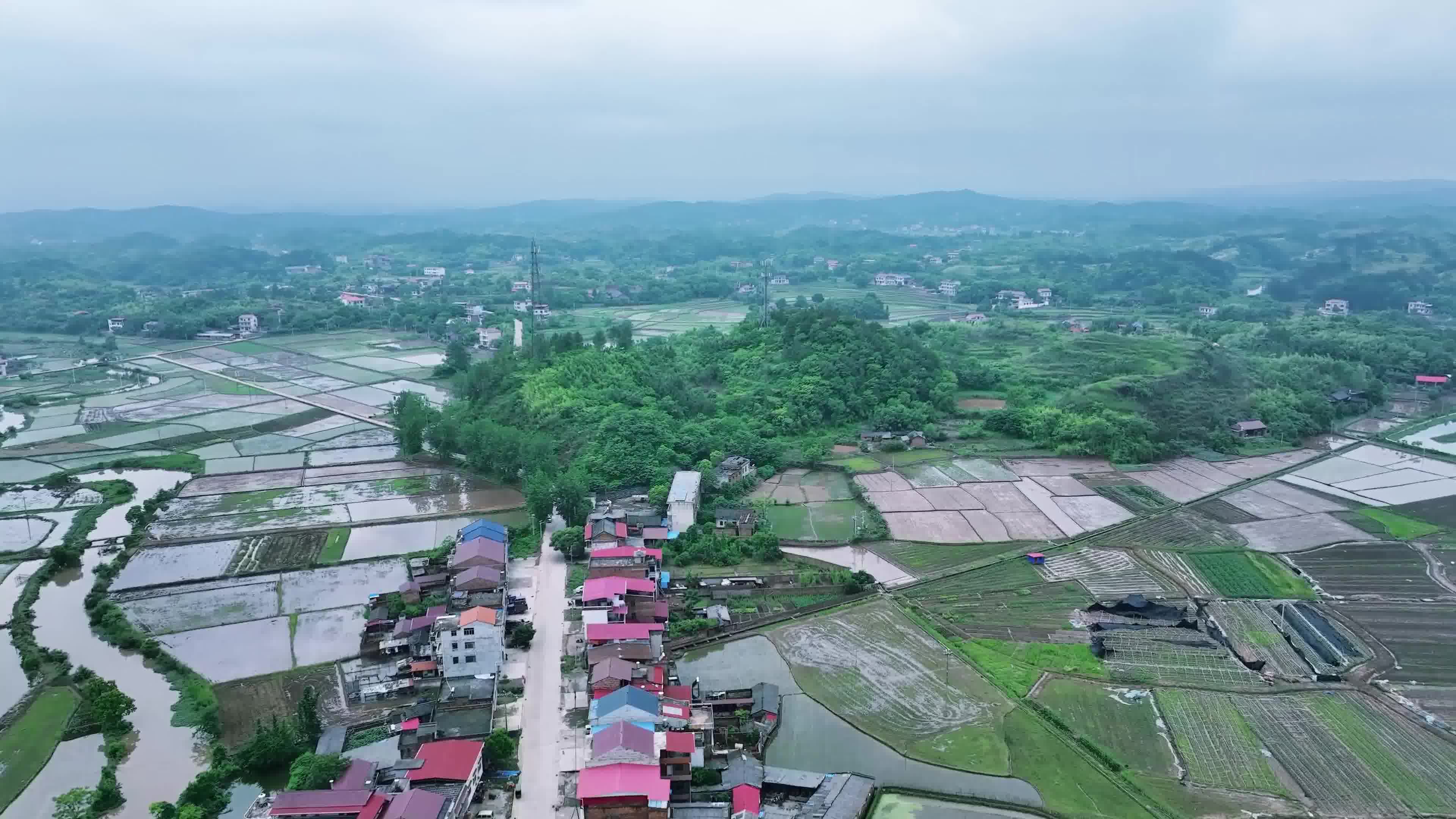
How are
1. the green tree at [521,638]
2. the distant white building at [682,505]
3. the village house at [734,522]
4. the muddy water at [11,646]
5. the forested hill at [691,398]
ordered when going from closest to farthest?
the muddy water at [11,646]
the green tree at [521,638]
the village house at [734,522]
the distant white building at [682,505]
the forested hill at [691,398]

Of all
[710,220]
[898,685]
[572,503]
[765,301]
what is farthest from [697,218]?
[898,685]

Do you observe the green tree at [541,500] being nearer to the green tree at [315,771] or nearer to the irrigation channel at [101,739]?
the irrigation channel at [101,739]

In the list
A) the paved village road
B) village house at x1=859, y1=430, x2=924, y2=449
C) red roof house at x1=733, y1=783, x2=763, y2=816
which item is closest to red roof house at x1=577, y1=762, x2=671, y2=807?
the paved village road

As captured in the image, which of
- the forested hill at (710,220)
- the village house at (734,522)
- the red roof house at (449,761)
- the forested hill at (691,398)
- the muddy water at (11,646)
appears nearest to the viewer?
the red roof house at (449,761)

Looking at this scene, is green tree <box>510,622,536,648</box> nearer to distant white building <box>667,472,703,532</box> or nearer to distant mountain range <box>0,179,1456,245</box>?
distant white building <box>667,472,703,532</box>

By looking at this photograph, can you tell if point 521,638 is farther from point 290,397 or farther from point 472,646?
point 290,397

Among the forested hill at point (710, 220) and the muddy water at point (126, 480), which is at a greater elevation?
the forested hill at point (710, 220)

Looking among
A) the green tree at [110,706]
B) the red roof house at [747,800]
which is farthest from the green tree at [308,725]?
the red roof house at [747,800]
